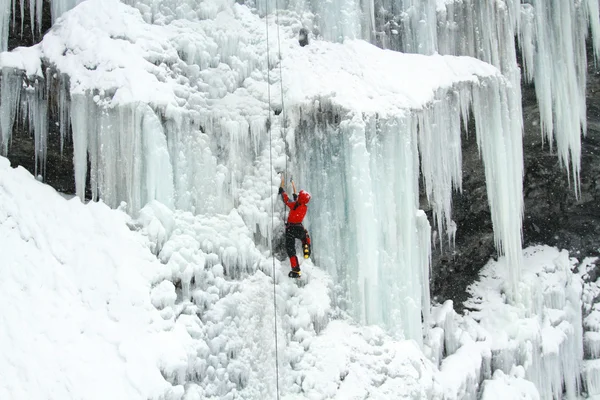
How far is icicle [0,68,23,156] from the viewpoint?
23.5 ft

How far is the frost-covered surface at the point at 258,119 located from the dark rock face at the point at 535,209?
9.02 ft

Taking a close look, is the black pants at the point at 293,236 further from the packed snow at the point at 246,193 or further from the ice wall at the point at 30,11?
the ice wall at the point at 30,11

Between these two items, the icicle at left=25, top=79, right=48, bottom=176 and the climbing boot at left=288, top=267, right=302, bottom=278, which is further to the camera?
the climbing boot at left=288, top=267, right=302, bottom=278

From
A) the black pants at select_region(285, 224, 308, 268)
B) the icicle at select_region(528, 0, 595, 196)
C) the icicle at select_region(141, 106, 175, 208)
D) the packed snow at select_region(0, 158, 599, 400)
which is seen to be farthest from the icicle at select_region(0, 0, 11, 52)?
the icicle at select_region(528, 0, 595, 196)

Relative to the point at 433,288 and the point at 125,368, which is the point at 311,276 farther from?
the point at 433,288

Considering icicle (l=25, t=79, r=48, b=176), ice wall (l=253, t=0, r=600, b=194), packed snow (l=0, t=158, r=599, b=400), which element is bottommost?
packed snow (l=0, t=158, r=599, b=400)

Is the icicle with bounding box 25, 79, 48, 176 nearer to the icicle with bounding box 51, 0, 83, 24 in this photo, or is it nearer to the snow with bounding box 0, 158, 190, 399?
the snow with bounding box 0, 158, 190, 399

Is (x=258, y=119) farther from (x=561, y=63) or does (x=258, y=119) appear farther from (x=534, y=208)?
(x=534, y=208)

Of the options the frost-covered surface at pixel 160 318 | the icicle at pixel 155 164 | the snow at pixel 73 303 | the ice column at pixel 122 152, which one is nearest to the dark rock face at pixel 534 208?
the frost-covered surface at pixel 160 318

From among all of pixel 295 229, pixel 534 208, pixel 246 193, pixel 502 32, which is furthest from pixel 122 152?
pixel 534 208

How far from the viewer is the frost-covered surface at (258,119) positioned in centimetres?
723

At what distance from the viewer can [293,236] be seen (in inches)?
309

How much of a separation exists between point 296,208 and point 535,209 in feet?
21.9

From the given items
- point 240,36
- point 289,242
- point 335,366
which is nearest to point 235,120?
point 240,36
